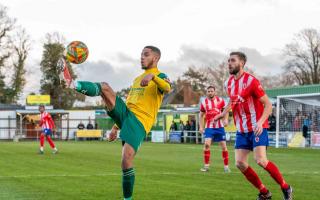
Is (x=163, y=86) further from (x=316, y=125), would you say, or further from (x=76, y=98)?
(x=76, y=98)

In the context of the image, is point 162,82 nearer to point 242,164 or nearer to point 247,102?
point 247,102

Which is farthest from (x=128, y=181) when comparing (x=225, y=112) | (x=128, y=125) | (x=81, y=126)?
(x=81, y=126)

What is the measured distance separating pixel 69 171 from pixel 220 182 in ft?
17.9

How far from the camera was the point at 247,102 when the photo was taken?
1056 centimetres

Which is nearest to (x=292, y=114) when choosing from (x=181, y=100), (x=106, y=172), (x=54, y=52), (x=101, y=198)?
(x=106, y=172)

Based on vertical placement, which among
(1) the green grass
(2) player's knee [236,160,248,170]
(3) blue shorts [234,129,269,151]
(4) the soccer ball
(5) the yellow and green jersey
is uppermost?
(4) the soccer ball

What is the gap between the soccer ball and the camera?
34.2 ft

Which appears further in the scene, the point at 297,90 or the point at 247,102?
the point at 297,90

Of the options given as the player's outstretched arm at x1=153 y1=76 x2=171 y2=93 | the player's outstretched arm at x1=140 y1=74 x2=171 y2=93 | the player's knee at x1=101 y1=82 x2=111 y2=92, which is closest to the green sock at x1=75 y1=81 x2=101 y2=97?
the player's knee at x1=101 y1=82 x2=111 y2=92

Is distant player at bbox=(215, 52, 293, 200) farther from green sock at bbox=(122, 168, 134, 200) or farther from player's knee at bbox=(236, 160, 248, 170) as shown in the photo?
green sock at bbox=(122, 168, 134, 200)

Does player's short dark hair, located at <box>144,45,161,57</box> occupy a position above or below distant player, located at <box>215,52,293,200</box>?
above

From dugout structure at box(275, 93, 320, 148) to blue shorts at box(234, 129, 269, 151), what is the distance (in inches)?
1067

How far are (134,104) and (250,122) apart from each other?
6.94 ft

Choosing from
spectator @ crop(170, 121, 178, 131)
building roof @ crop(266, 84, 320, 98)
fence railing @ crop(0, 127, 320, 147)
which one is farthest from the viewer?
spectator @ crop(170, 121, 178, 131)
